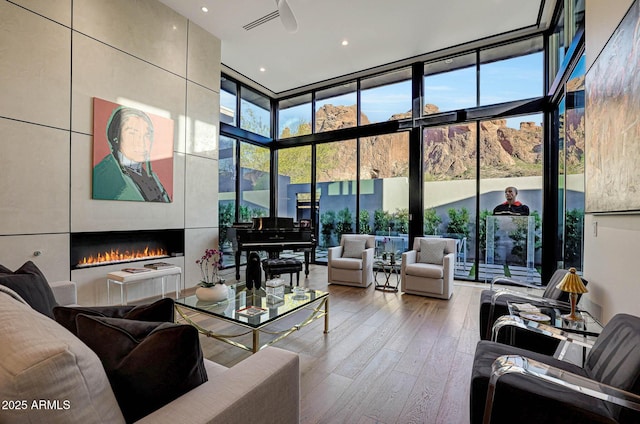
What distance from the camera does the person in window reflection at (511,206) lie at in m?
4.89

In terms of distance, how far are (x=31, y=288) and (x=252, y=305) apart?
1.53 m

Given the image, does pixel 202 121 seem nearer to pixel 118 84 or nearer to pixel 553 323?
pixel 118 84

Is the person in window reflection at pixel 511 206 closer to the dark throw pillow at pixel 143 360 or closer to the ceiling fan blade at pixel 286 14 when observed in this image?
the ceiling fan blade at pixel 286 14

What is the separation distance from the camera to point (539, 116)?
4770mm

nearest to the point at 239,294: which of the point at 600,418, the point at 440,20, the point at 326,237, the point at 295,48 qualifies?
the point at 600,418

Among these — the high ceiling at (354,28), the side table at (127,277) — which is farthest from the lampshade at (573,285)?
the side table at (127,277)

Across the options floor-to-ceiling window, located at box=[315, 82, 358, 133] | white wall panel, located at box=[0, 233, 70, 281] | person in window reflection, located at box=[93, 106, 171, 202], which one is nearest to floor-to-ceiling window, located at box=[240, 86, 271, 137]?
floor-to-ceiling window, located at box=[315, 82, 358, 133]

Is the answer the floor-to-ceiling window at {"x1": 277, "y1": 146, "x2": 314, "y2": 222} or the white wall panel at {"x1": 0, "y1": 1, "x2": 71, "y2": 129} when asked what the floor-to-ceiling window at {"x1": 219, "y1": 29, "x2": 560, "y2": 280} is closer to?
the floor-to-ceiling window at {"x1": 277, "y1": 146, "x2": 314, "y2": 222}

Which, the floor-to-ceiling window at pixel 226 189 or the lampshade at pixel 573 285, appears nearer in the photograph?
the lampshade at pixel 573 285

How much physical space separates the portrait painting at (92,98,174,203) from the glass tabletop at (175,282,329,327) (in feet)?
6.62

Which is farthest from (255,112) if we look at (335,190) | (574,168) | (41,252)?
(574,168)

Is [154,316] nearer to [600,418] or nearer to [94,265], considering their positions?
[600,418]

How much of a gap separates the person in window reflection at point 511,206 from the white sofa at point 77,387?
16.8 feet

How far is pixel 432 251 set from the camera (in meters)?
4.69
